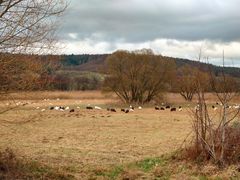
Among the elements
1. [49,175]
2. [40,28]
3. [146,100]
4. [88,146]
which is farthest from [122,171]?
[146,100]

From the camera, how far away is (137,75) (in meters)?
67.1

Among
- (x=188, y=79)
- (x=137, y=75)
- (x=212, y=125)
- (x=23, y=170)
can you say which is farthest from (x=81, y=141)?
(x=137, y=75)

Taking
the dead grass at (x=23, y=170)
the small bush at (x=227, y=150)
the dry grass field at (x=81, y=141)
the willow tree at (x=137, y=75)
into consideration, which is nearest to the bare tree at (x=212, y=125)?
the small bush at (x=227, y=150)

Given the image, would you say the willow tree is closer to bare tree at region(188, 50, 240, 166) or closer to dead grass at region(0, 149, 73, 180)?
bare tree at region(188, 50, 240, 166)

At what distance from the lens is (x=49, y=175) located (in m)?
11.5

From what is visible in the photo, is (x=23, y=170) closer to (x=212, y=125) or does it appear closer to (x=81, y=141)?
Result: (x=212, y=125)

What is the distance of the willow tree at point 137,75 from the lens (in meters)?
66.4

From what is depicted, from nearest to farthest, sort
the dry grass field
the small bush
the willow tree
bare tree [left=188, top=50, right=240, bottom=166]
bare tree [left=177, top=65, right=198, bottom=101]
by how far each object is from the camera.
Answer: the small bush → bare tree [left=188, top=50, right=240, bottom=166] → the dry grass field → bare tree [left=177, top=65, right=198, bottom=101] → the willow tree

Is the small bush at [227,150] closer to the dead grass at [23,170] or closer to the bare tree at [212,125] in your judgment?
the bare tree at [212,125]

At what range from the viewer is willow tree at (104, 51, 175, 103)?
218 feet

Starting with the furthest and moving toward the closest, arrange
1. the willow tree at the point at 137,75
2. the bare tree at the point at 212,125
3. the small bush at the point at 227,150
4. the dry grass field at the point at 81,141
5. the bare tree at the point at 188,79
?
the willow tree at the point at 137,75 < the bare tree at the point at 188,79 < the dry grass field at the point at 81,141 < the bare tree at the point at 212,125 < the small bush at the point at 227,150

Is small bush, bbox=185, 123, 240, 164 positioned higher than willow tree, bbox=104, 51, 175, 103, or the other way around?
willow tree, bbox=104, 51, 175, 103

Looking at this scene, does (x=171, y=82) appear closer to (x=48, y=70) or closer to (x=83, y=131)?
(x=83, y=131)

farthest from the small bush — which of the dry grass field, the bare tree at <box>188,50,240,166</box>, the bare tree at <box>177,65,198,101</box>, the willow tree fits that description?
the willow tree
